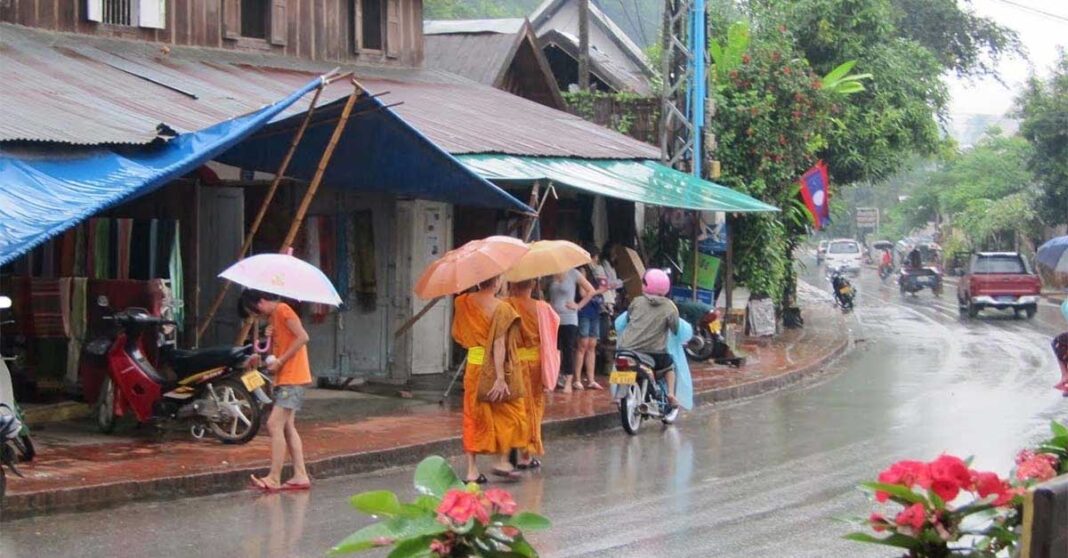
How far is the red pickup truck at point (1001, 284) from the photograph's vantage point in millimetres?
37125

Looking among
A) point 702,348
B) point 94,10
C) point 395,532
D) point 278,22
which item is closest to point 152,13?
point 94,10

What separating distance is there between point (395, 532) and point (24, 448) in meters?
7.92

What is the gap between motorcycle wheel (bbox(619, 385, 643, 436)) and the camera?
14555mm

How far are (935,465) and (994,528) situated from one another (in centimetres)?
27

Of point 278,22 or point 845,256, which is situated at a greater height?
point 278,22

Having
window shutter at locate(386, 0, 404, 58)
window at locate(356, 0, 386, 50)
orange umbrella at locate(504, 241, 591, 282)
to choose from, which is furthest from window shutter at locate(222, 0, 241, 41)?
orange umbrella at locate(504, 241, 591, 282)

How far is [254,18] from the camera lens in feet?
62.5

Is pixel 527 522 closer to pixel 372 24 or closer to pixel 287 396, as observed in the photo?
pixel 287 396

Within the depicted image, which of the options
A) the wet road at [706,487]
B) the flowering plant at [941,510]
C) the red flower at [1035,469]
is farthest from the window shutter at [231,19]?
the flowering plant at [941,510]

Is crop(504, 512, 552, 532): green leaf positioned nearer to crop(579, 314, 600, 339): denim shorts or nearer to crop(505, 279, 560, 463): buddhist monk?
crop(505, 279, 560, 463): buddhist monk

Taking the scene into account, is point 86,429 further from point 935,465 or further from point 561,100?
point 561,100

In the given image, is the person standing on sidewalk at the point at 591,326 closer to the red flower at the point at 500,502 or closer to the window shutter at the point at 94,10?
the window shutter at the point at 94,10

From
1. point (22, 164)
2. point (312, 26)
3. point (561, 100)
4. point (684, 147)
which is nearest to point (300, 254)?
point (312, 26)

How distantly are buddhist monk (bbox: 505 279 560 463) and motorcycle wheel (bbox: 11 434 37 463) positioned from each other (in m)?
3.67
